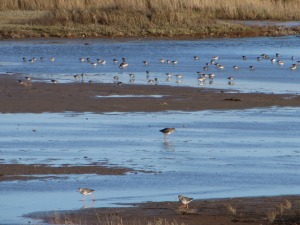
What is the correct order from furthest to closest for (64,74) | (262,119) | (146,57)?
(146,57) < (64,74) < (262,119)

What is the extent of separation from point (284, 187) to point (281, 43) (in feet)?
101

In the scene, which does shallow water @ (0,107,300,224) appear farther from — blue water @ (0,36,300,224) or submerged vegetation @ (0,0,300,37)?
submerged vegetation @ (0,0,300,37)

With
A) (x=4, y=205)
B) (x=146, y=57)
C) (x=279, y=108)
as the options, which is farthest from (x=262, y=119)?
(x=146, y=57)

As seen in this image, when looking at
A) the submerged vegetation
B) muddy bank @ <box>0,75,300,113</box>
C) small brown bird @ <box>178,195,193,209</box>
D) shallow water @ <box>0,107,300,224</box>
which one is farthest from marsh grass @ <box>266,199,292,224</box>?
the submerged vegetation

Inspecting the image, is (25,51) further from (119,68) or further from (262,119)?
(262,119)

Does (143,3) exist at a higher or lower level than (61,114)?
higher

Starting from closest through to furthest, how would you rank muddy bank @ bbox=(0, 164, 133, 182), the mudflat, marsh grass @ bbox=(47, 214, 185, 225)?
marsh grass @ bbox=(47, 214, 185, 225), the mudflat, muddy bank @ bbox=(0, 164, 133, 182)

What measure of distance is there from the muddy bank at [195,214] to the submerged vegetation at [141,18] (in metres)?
32.6

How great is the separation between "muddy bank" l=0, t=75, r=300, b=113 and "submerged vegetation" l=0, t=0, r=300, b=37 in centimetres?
1890

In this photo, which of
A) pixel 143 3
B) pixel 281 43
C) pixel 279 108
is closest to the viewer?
pixel 279 108

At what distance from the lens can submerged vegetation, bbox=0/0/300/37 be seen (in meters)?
45.0

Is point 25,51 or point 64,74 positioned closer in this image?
point 64,74

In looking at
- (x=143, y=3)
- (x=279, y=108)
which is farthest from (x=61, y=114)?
(x=143, y=3)

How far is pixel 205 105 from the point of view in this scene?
2191 cm
